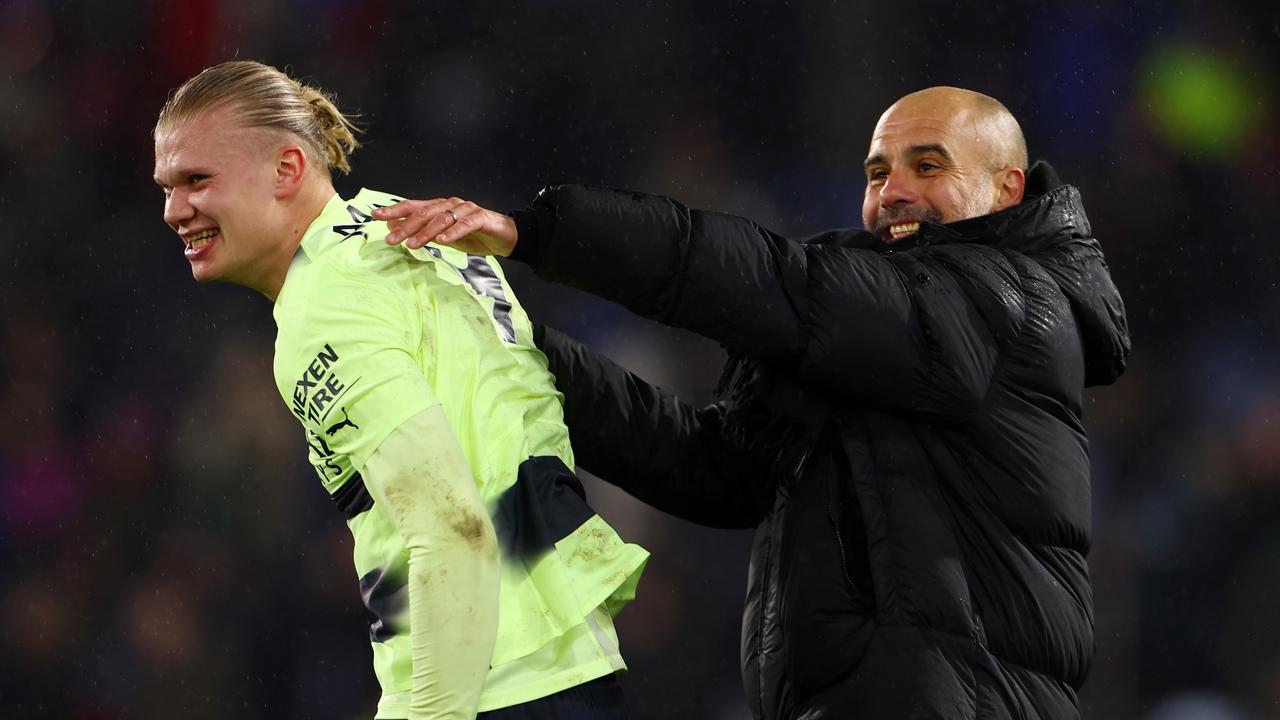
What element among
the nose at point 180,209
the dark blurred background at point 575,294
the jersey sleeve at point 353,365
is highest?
the nose at point 180,209

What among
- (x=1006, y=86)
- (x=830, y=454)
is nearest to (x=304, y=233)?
(x=830, y=454)

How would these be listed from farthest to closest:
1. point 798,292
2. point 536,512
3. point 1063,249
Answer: point 1063,249
point 798,292
point 536,512

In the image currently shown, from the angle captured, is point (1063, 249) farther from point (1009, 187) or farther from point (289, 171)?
point (289, 171)

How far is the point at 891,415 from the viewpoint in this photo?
1.95m

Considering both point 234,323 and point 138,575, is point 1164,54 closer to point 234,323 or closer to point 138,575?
point 234,323

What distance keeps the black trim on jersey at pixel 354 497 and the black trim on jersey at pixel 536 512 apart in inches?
5.8

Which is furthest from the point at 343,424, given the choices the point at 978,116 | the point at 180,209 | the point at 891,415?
the point at 978,116

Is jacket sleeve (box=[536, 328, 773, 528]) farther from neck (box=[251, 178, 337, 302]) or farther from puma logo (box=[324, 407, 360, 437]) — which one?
puma logo (box=[324, 407, 360, 437])

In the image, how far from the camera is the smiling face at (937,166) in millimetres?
2229

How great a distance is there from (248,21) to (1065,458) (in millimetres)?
2654

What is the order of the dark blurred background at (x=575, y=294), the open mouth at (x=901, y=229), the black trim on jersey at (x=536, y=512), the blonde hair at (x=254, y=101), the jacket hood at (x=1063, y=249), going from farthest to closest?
the dark blurred background at (x=575, y=294)
the open mouth at (x=901, y=229)
the jacket hood at (x=1063, y=249)
the blonde hair at (x=254, y=101)
the black trim on jersey at (x=536, y=512)

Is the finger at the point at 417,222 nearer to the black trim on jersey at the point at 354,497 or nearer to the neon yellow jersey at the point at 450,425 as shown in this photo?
the neon yellow jersey at the point at 450,425

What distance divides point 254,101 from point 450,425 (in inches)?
18.4

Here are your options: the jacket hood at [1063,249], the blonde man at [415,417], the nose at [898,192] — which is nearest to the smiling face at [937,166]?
the nose at [898,192]
